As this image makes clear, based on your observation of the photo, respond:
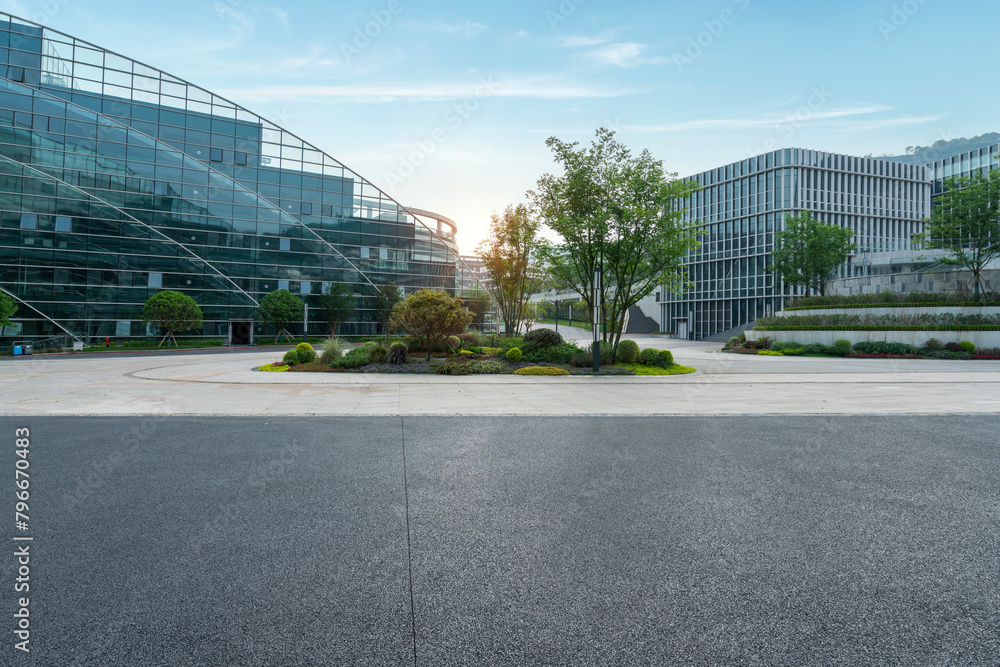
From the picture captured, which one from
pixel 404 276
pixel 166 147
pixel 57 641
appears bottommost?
pixel 57 641

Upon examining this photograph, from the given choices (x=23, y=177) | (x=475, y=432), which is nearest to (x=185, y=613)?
(x=475, y=432)

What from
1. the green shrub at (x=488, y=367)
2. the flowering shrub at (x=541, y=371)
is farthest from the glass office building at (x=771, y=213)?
the green shrub at (x=488, y=367)

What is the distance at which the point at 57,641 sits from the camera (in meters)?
2.88

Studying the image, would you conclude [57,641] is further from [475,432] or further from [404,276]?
[404,276]

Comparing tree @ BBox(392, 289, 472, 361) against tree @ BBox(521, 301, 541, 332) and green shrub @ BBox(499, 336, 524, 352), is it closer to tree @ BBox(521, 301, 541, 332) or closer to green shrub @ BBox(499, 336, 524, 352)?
green shrub @ BBox(499, 336, 524, 352)

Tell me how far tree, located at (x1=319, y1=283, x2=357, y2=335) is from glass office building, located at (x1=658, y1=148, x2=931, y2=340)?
42398mm

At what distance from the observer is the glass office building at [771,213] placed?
66438mm

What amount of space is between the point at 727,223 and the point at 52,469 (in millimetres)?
76500

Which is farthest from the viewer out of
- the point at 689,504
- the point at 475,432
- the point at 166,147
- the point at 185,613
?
the point at 166,147

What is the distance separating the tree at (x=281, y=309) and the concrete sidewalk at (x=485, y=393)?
23683 millimetres

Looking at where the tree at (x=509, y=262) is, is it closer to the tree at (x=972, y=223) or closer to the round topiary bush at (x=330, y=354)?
the round topiary bush at (x=330, y=354)

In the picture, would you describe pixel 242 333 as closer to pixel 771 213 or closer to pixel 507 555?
pixel 507 555

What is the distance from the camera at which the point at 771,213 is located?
6694cm

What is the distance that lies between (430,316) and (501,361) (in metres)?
3.74
